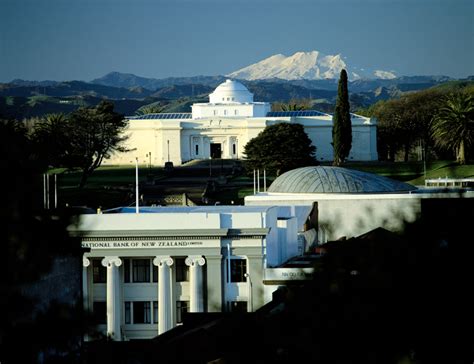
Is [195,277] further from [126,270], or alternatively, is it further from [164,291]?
[126,270]

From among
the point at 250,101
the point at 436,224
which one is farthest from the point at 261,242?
→ the point at 250,101

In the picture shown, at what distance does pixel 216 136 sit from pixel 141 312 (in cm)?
9537

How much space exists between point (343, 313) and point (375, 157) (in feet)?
384

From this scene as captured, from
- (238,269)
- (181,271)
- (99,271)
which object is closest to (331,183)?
(181,271)

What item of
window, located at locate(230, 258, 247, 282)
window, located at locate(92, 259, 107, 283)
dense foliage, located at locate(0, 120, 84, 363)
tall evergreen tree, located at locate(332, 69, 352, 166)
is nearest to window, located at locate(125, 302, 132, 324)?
window, located at locate(92, 259, 107, 283)

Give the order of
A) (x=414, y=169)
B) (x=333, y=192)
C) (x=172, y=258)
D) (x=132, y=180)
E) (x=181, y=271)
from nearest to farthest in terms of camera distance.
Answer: (x=172, y=258) < (x=181, y=271) < (x=333, y=192) < (x=132, y=180) < (x=414, y=169)

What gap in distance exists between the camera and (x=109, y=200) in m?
77.2

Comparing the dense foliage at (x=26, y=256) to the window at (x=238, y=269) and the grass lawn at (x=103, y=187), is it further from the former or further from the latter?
the grass lawn at (x=103, y=187)

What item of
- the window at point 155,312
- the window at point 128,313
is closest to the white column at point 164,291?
the window at point 155,312

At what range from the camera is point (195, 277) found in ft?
124

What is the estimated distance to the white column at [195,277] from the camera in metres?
37.4

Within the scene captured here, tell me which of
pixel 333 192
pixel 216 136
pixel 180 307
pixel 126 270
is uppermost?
pixel 216 136

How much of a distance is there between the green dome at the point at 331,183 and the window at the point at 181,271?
18.2 metres

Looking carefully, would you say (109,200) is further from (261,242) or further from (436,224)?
(436,224)
